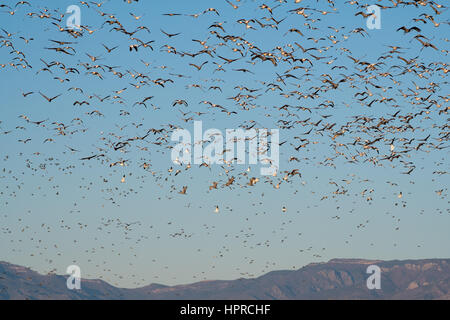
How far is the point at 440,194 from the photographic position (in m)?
85.0

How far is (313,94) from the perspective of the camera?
7575cm

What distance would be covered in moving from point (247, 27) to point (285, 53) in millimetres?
5507
